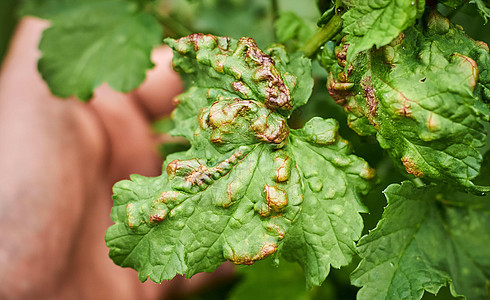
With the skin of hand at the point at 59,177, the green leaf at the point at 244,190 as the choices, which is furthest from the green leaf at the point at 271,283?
the green leaf at the point at 244,190

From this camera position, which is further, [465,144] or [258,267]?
[258,267]

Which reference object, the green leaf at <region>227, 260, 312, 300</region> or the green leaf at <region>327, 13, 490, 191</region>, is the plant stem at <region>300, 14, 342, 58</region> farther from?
the green leaf at <region>227, 260, 312, 300</region>

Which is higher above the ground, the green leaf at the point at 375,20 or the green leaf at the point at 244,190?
the green leaf at the point at 375,20

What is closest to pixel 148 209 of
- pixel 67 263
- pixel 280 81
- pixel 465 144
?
pixel 280 81

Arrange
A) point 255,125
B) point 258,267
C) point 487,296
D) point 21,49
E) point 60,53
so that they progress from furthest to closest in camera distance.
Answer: point 21,49, point 258,267, point 60,53, point 487,296, point 255,125

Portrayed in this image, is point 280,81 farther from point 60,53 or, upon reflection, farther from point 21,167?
point 21,167

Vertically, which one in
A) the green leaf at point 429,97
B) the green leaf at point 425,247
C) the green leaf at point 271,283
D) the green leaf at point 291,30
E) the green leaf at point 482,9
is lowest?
the green leaf at point 271,283

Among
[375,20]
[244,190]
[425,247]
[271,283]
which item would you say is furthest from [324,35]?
[271,283]

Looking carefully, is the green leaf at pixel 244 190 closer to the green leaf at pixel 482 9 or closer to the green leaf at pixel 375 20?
the green leaf at pixel 375 20
